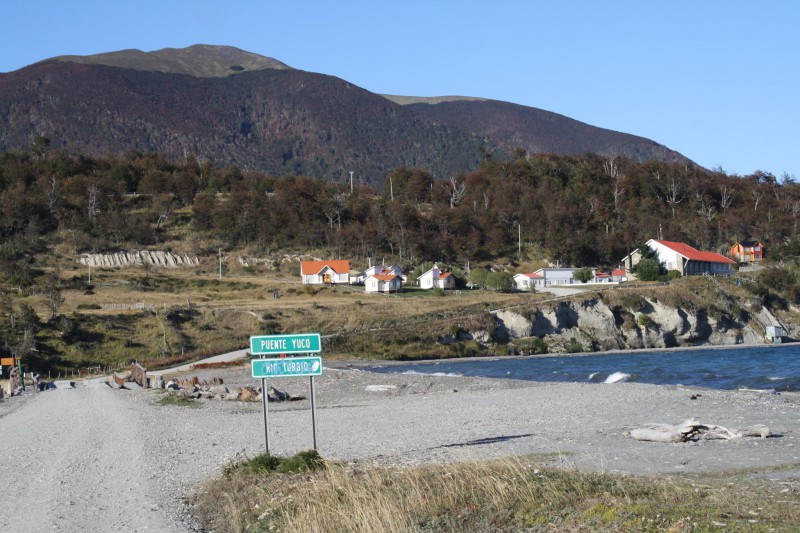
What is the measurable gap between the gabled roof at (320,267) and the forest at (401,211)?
978 cm

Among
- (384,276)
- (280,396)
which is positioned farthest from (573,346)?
(280,396)

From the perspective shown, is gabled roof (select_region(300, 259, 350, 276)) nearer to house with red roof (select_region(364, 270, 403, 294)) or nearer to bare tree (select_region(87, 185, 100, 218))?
house with red roof (select_region(364, 270, 403, 294))

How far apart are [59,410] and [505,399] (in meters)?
12.8

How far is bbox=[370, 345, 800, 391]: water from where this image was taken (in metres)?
29.1

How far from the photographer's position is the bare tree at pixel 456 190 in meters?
112

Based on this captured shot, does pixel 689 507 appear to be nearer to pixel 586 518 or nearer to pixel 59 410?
pixel 586 518

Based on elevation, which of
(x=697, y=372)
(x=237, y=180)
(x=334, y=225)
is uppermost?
(x=237, y=180)

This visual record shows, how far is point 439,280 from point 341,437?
58.8 m

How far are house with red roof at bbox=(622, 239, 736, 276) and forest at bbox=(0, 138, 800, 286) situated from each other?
28.4 feet

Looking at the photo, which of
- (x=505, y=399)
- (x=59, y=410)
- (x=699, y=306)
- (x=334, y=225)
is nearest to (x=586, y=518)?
(x=505, y=399)

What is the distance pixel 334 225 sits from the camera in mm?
95188

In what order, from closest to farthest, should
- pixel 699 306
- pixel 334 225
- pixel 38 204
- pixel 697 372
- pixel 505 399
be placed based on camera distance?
pixel 505 399 → pixel 697 372 → pixel 699 306 → pixel 38 204 → pixel 334 225

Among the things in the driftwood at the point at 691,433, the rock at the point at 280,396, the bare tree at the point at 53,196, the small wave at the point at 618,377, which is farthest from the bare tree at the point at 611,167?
the driftwood at the point at 691,433

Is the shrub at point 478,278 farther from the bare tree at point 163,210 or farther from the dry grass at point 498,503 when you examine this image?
the dry grass at point 498,503
